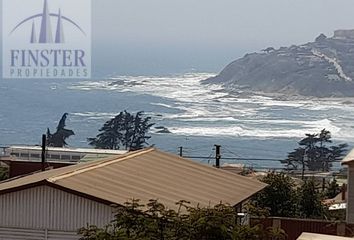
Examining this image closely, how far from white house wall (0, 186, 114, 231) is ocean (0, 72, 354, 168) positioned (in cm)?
3757

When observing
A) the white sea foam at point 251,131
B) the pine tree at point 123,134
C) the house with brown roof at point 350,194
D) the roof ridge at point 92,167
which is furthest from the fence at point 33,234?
Result: the white sea foam at point 251,131

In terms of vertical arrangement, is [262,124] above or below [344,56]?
below

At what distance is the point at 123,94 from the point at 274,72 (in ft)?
66.7

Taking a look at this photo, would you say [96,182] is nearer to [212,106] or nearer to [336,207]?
[336,207]

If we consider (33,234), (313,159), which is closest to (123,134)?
(313,159)

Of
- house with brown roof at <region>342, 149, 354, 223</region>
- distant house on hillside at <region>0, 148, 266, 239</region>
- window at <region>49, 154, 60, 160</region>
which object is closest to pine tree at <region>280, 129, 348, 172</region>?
window at <region>49, 154, 60, 160</region>

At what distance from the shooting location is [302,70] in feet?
258

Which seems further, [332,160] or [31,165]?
[332,160]

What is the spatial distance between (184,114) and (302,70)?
10.5 metres

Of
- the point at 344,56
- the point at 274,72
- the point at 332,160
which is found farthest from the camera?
the point at 344,56

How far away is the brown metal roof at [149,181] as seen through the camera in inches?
447

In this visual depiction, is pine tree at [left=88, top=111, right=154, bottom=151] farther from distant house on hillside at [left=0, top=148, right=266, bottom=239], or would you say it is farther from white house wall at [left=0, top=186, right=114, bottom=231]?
white house wall at [left=0, top=186, right=114, bottom=231]

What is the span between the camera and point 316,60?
8269 cm

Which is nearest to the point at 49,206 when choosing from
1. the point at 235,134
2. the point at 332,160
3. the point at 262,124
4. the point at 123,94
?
the point at 332,160
